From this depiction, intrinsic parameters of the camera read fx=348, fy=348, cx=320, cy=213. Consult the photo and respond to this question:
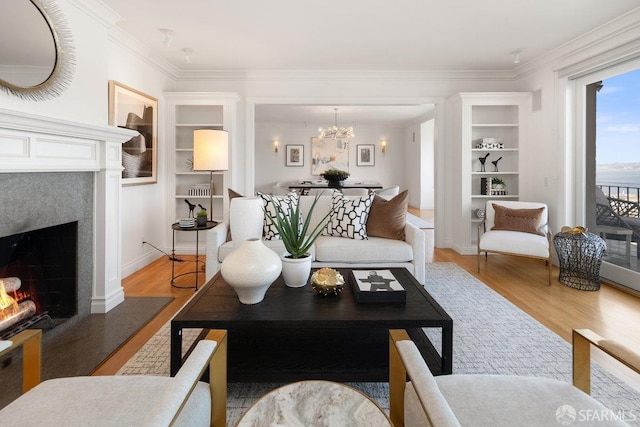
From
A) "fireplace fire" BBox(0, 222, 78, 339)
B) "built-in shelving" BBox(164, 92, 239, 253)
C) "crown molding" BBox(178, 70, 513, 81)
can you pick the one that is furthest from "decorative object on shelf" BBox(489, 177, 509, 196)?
"fireplace fire" BBox(0, 222, 78, 339)

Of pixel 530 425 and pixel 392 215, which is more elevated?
pixel 392 215

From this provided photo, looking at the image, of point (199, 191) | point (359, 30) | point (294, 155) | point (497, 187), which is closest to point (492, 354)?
point (359, 30)

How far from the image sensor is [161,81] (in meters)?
4.48

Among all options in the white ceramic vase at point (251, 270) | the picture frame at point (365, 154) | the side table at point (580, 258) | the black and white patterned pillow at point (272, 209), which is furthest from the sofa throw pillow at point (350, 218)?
the picture frame at point (365, 154)

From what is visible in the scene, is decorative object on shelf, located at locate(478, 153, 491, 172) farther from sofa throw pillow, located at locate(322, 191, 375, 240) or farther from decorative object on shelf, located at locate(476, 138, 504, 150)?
sofa throw pillow, located at locate(322, 191, 375, 240)

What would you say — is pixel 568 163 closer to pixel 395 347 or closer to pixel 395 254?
pixel 395 254

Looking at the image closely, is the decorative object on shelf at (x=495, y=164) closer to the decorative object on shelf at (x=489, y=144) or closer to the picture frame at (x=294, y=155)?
the decorative object on shelf at (x=489, y=144)

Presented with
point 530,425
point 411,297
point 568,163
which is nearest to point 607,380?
point 411,297

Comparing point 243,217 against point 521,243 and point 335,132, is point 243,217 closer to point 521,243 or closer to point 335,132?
point 521,243

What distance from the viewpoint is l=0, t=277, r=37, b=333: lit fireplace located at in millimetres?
2039

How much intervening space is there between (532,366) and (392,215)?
1.62 metres

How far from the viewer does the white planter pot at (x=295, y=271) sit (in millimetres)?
1967

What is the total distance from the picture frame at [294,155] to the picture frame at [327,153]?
1.15 feet

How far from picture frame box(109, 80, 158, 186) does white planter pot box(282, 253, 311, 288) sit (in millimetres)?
2412
